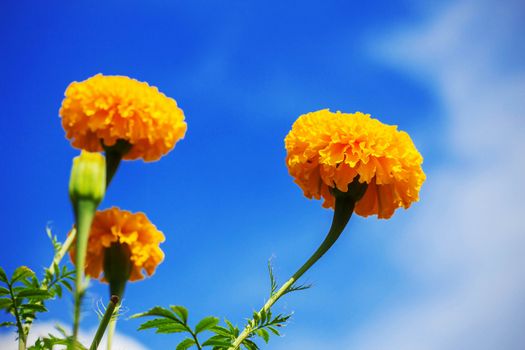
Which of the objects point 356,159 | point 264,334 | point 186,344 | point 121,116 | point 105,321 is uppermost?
point 356,159

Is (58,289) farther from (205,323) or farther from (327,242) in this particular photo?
(327,242)

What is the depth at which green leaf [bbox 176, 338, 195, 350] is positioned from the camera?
1938mm

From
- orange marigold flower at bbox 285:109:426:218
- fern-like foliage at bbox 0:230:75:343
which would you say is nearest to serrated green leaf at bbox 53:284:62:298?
fern-like foliage at bbox 0:230:75:343

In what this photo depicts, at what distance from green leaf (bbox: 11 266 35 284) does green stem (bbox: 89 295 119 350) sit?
518 mm

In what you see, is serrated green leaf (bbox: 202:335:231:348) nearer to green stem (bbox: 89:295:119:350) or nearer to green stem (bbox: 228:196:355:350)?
green stem (bbox: 228:196:355:350)

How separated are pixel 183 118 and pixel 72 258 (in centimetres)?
55

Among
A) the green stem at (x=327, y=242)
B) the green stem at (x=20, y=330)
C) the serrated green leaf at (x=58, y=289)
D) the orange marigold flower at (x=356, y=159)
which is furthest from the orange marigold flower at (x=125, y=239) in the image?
the orange marigold flower at (x=356, y=159)

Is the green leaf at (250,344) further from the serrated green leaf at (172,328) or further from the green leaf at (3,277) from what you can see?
the green leaf at (3,277)

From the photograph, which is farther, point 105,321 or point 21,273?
point 21,273

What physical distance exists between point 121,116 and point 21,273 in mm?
694

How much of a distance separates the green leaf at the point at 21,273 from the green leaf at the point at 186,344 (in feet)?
1.83

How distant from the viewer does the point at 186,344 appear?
1.96 metres

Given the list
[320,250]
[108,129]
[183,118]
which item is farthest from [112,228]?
[320,250]

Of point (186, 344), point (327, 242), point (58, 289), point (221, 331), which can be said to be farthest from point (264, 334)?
point (58, 289)
